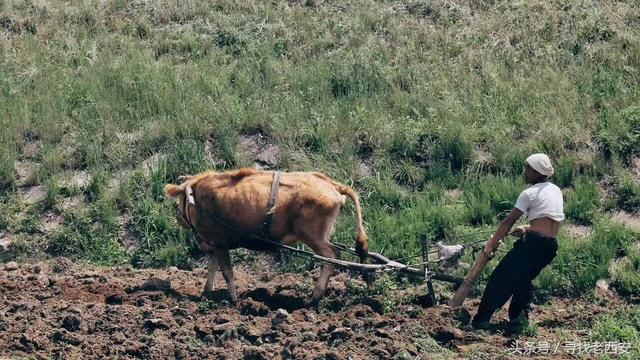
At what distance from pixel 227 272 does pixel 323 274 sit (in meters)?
1.05

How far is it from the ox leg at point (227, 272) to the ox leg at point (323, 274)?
2.82 ft

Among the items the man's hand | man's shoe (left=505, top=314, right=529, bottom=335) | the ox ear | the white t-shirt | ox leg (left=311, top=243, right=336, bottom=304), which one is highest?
the white t-shirt

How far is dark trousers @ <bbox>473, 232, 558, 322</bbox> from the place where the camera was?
498 inches

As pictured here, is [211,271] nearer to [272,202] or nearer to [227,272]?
[227,272]

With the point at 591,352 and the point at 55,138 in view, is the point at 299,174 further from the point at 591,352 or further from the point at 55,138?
the point at 55,138

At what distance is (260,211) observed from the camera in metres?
13.7

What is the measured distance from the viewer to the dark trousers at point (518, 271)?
41.5 feet

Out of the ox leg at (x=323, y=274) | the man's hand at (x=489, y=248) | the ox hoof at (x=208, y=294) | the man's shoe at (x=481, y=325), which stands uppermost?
the man's hand at (x=489, y=248)

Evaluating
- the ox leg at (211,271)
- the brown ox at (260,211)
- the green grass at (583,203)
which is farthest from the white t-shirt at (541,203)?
the ox leg at (211,271)

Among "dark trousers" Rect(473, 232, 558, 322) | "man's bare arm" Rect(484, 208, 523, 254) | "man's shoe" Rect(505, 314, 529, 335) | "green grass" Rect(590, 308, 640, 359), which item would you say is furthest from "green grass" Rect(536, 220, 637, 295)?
"man's bare arm" Rect(484, 208, 523, 254)

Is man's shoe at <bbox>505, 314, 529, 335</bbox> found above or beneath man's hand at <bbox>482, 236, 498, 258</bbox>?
beneath

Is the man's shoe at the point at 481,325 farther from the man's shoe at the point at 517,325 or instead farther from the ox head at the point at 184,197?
the ox head at the point at 184,197

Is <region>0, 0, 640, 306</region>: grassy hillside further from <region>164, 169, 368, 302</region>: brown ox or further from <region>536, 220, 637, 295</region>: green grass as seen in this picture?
<region>164, 169, 368, 302</region>: brown ox

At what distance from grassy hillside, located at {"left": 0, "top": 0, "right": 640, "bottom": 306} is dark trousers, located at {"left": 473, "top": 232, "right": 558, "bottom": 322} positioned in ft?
5.94
